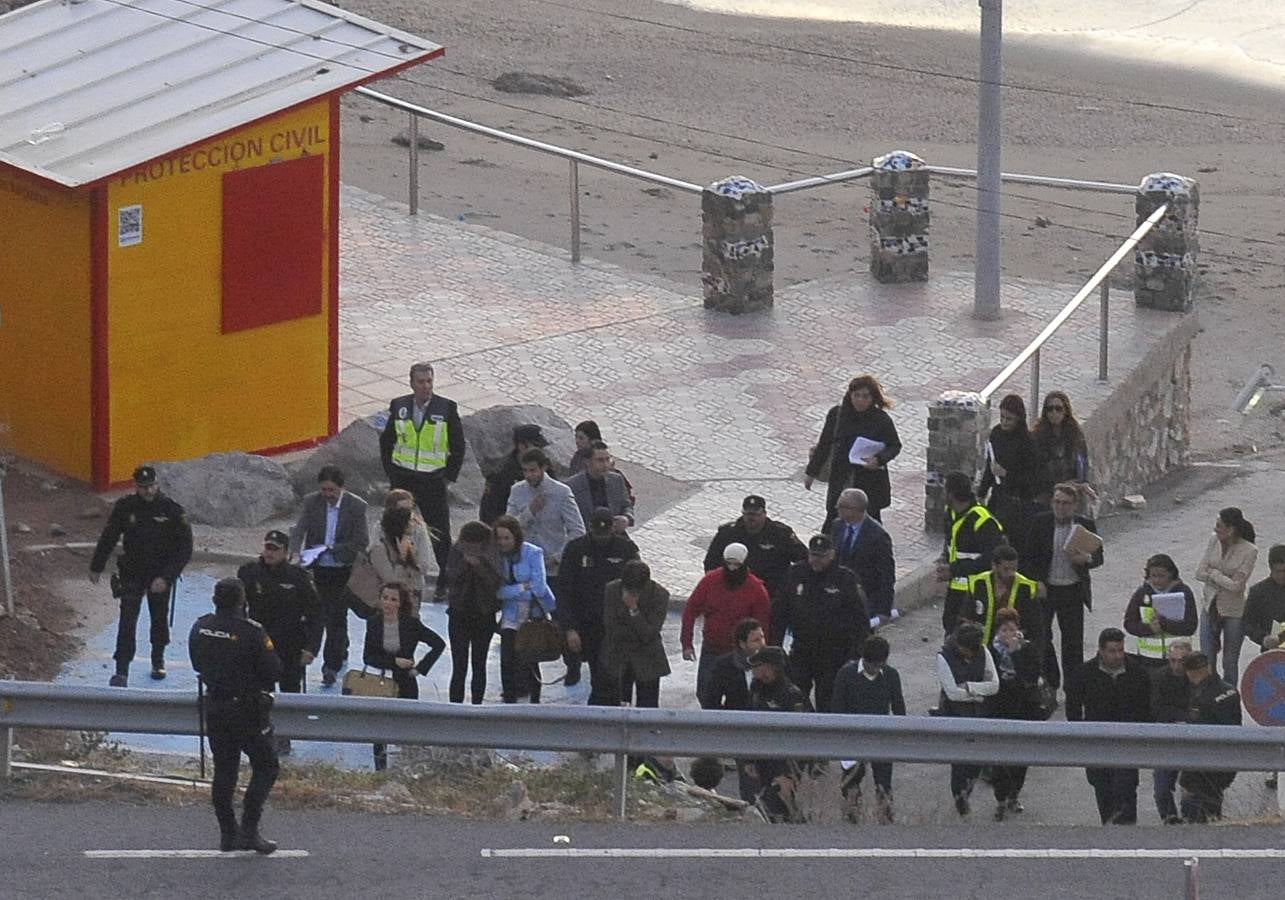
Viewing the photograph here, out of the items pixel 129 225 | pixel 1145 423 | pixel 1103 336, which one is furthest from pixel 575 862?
pixel 1145 423

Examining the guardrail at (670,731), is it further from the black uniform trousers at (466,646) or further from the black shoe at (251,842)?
the black uniform trousers at (466,646)

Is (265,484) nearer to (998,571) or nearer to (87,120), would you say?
(87,120)

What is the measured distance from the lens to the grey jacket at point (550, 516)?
1323 centimetres

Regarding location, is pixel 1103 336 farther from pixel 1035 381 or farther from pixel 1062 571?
pixel 1062 571

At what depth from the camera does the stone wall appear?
18.1 metres

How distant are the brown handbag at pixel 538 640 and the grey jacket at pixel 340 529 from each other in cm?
102

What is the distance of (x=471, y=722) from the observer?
10.5 metres

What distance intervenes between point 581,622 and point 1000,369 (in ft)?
23.8

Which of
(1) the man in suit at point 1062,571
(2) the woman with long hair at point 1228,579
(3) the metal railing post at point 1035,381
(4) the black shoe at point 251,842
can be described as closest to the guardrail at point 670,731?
(4) the black shoe at point 251,842

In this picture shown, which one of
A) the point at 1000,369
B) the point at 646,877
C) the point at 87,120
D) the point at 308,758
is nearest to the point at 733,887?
the point at 646,877

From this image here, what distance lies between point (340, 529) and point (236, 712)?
3.27m

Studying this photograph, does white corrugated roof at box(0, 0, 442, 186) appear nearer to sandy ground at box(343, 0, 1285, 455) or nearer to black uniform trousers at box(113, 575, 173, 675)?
black uniform trousers at box(113, 575, 173, 675)

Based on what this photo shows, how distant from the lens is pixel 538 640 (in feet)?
40.8

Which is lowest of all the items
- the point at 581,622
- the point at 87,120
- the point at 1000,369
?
the point at 581,622
